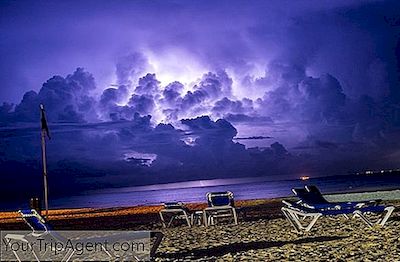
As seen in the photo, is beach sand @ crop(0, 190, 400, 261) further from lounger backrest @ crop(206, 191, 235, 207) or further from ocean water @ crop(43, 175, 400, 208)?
ocean water @ crop(43, 175, 400, 208)

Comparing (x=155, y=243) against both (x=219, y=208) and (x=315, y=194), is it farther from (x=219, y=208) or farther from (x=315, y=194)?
(x=315, y=194)

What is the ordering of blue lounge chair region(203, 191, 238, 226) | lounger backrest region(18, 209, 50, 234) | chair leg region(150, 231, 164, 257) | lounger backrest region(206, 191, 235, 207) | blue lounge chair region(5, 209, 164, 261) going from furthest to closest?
lounger backrest region(206, 191, 235, 207), blue lounge chair region(203, 191, 238, 226), lounger backrest region(18, 209, 50, 234), chair leg region(150, 231, 164, 257), blue lounge chair region(5, 209, 164, 261)

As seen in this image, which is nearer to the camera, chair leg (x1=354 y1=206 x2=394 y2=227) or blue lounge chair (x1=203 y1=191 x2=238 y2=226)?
chair leg (x1=354 y1=206 x2=394 y2=227)

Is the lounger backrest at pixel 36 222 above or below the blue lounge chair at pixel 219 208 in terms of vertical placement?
above

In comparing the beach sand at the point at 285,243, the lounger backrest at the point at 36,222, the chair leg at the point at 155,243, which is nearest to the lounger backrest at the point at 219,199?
the beach sand at the point at 285,243

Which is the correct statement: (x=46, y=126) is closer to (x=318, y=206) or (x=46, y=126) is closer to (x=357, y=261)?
(x=318, y=206)

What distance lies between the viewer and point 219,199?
484 inches

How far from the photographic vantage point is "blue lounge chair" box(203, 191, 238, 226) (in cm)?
1128

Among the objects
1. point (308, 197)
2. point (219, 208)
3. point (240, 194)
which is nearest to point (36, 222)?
point (219, 208)

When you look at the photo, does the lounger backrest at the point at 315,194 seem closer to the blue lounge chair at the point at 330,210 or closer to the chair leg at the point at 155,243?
the blue lounge chair at the point at 330,210

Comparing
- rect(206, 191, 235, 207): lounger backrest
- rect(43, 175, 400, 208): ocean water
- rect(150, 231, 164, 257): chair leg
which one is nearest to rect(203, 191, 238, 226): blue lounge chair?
rect(206, 191, 235, 207): lounger backrest

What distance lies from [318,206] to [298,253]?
2.29 m

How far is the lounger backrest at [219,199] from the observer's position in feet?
39.4

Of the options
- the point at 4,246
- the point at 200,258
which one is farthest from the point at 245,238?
the point at 4,246
